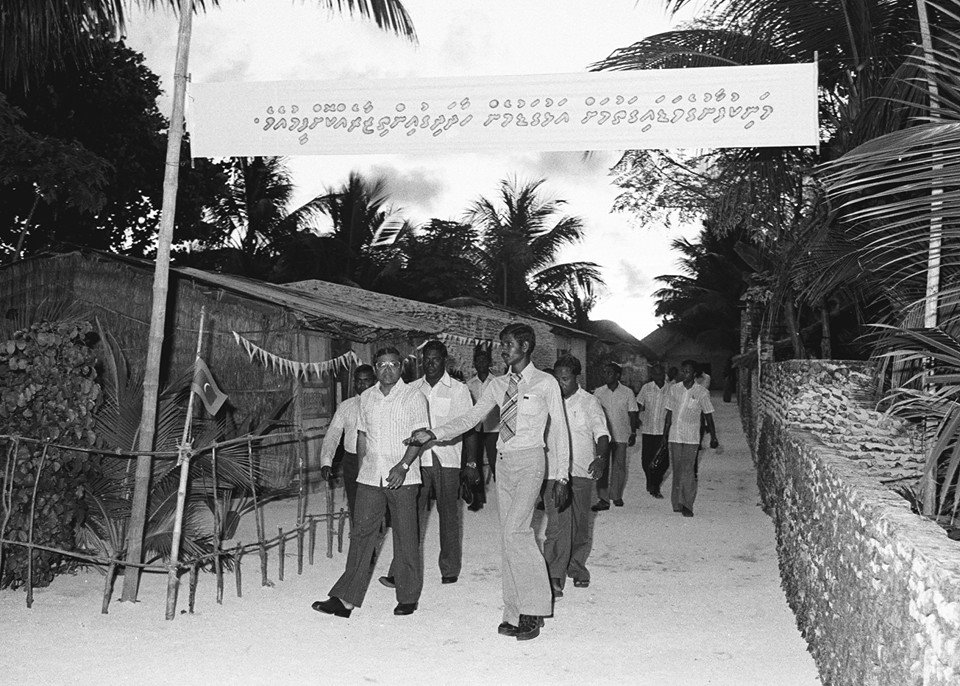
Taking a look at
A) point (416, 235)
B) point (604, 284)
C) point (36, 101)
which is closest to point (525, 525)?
point (36, 101)

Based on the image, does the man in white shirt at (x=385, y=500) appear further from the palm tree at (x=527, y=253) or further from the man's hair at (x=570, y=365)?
the palm tree at (x=527, y=253)

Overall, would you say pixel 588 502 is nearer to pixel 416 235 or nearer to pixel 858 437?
pixel 858 437

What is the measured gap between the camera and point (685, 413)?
35.2 ft

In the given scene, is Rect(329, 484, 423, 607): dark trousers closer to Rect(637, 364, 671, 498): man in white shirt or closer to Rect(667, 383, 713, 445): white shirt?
Rect(667, 383, 713, 445): white shirt

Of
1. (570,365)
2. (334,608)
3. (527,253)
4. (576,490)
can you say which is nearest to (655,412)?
(570,365)

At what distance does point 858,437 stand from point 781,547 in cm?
122

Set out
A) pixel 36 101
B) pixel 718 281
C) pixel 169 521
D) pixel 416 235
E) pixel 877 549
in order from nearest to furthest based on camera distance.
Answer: pixel 877 549 < pixel 169 521 < pixel 36 101 < pixel 416 235 < pixel 718 281

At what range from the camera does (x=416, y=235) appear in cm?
3562

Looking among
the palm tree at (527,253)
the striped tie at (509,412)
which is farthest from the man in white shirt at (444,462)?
the palm tree at (527,253)

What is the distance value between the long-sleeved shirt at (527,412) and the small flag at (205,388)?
5.64ft

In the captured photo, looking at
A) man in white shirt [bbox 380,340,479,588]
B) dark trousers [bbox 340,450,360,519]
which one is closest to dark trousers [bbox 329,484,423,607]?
man in white shirt [bbox 380,340,479,588]

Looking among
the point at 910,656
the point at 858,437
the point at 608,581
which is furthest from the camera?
the point at 858,437

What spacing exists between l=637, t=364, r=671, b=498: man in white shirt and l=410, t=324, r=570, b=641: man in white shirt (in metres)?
5.84

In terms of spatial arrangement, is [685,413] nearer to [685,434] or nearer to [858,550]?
[685,434]
